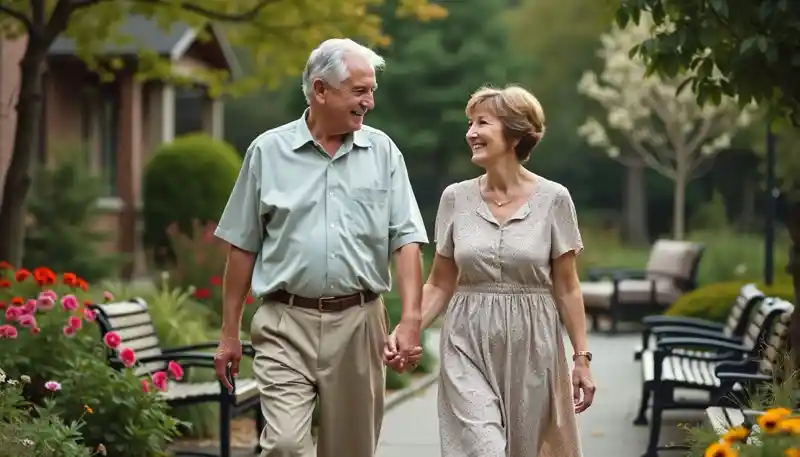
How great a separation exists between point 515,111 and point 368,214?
2.44 ft

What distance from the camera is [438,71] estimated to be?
49.2 m

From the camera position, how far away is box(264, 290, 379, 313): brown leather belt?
561 centimetres

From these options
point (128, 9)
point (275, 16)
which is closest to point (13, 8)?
point (128, 9)

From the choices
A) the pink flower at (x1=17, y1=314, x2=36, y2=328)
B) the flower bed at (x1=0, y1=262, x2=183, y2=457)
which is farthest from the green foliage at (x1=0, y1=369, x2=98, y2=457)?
the pink flower at (x1=17, y1=314, x2=36, y2=328)

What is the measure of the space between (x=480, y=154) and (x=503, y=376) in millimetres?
875

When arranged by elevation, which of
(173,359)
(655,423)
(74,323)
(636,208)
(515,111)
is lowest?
(636,208)

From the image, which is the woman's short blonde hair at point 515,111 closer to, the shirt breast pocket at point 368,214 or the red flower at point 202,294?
the shirt breast pocket at point 368,214

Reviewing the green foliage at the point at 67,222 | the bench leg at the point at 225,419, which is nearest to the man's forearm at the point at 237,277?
the bench leg at the point at 225,419

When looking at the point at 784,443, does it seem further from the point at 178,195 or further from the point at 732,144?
the point at 732,144

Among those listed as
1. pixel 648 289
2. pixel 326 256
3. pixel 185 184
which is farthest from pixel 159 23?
pixel 185 184

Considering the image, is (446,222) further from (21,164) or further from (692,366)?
(21,164)

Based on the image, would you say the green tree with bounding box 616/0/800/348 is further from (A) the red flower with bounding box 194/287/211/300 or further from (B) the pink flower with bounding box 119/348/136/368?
(A) the red flower with bounding box 194/287/211/300

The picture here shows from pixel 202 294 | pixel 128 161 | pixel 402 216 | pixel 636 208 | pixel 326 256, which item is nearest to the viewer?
pixel 326 256

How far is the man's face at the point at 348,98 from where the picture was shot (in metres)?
5.65
